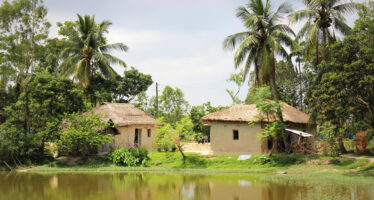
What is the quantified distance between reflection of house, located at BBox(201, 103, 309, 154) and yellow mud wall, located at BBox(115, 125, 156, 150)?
649 centimetres

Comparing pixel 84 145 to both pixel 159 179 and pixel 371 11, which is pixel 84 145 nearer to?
pixel 159 179

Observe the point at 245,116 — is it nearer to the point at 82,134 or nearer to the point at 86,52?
the point at 82,134

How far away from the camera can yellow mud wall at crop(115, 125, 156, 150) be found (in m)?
27.4

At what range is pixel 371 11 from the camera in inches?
690

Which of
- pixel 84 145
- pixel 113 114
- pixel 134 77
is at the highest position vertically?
pixel 134 77

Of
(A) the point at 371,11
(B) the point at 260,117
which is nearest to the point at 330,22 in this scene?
(A) the point at 371,11

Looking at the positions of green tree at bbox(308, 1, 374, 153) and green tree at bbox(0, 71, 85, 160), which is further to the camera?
green tree at bbox(0, 71, 85, 160)

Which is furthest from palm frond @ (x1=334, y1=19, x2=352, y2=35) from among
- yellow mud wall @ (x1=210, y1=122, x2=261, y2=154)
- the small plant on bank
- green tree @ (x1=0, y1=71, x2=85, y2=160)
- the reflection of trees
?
green tree @ (x1=0, y1=71, x2=85, y2=160)

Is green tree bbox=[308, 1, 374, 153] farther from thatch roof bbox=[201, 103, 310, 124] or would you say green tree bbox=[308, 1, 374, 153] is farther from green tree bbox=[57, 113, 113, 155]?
green tree bbox=[57, 113, 113, 155]

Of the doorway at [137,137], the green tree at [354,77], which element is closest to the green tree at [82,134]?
the doorway at [137,137]

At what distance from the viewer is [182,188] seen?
14250 millimetres

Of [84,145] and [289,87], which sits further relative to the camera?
[289,87]

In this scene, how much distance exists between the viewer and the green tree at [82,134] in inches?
930

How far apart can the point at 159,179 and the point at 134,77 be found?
22.8 m
